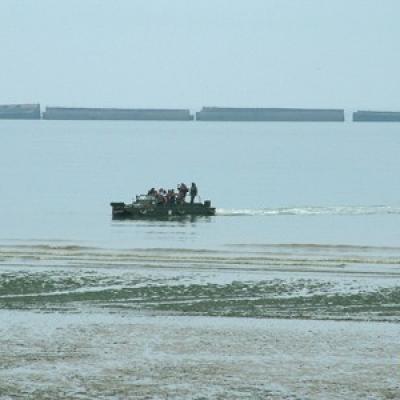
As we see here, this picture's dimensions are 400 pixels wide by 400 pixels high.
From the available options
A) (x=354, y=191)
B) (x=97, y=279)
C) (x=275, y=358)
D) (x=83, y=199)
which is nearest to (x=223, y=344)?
→ (x=275, y=358)

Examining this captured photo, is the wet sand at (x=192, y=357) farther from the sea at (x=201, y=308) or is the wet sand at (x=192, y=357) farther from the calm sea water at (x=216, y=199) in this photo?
the calm sea water at (x=216, y=199)

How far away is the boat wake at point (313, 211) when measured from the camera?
81.1m

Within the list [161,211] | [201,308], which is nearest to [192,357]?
[201,308]

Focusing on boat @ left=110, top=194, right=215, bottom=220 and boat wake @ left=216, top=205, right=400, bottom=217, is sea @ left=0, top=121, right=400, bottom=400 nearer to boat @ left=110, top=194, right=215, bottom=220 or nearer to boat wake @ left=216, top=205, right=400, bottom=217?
boat @ left=110, top=194, right=215, bottom=220

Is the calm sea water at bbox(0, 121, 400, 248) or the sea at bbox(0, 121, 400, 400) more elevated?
the calm sea water at bbox(0, 121, 400, 248)

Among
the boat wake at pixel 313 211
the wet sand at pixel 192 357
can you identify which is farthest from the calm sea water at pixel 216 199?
the wet sand at pixel 192 357

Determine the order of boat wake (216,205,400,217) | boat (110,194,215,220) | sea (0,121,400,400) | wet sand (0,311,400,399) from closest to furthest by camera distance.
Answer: wet sand (0,311,400,399)
sea (0,121,400,400)
boat (110,194,215,220)
boat wake (216,205,400,217)

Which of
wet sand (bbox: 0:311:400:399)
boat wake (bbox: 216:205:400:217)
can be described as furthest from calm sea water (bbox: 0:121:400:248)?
wet sand (bbox: 0:311:400:399)

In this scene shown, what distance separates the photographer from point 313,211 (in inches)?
3337

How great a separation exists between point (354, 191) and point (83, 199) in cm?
2592

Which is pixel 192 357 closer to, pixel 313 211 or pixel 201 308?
pixel 201 308

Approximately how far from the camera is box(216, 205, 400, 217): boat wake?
266 feet

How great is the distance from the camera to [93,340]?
2867cm

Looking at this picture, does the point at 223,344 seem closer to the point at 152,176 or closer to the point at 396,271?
the point at 396,271
